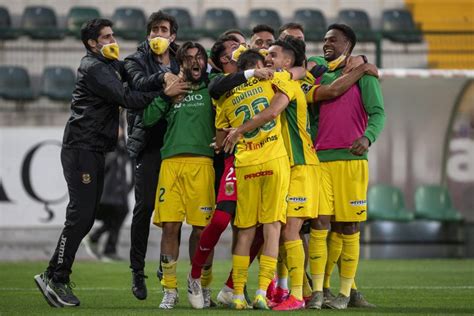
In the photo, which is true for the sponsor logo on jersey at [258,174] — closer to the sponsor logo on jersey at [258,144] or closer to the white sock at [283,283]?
the sponsor logo on jersey at [258,144]

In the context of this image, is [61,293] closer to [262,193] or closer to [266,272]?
[266,272]

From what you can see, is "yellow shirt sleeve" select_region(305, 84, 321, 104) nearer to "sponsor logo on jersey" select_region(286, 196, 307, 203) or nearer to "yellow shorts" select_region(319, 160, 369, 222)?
"yellow shorts" select_region(319, 160, 369, 222)

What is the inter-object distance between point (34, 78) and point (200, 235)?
403 inches

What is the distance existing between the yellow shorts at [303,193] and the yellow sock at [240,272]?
1.61ft

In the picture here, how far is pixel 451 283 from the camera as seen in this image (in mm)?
11180

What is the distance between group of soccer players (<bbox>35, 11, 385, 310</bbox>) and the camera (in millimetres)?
8109

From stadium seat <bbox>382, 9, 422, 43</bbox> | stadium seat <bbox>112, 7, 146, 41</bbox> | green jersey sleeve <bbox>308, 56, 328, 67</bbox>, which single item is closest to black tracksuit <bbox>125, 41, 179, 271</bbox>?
green jersey sleeve <bbox>308, 56, 328, 67</bbox>

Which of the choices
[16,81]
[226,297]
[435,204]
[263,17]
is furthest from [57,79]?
[226,297]

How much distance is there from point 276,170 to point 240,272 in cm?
78

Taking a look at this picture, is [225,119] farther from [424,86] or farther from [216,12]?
[216,12]

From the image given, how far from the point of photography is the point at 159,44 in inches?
338

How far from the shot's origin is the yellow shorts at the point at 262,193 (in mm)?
8078

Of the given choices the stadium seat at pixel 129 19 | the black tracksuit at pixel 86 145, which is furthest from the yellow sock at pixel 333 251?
the stadium seat at pixel 129 19

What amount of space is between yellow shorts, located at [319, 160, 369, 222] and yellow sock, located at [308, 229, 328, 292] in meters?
0.17
